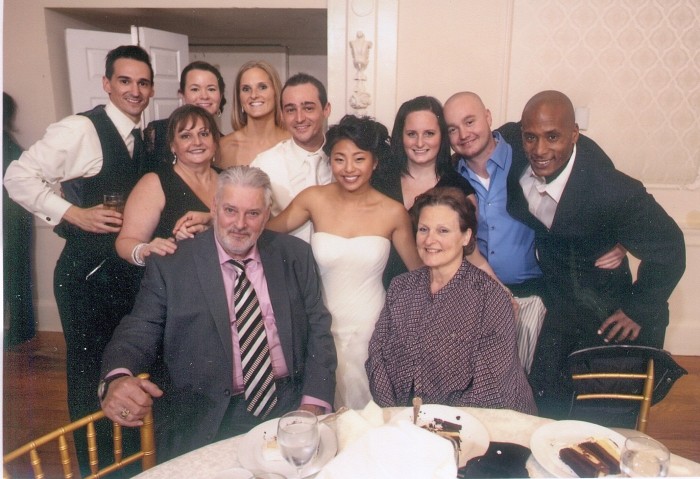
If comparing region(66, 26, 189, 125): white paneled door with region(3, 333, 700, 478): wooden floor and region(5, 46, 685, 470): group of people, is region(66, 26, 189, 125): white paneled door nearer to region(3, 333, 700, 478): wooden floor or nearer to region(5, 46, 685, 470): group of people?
region(5, 46, 685, 470): group of people

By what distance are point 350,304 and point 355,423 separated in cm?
115

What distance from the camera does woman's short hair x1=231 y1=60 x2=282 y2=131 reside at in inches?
101

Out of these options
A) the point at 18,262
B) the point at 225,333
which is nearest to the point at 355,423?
the point at 225,333

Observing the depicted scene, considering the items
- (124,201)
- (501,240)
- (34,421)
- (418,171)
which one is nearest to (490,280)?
(501,240)

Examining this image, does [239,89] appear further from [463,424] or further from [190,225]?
[463,424]

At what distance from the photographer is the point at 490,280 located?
6.31ft

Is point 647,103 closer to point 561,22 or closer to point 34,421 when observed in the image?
point 561,22

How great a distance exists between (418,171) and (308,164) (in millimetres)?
536

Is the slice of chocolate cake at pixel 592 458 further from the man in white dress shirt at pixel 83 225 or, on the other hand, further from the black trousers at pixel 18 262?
the black trousers at pixel 18 262

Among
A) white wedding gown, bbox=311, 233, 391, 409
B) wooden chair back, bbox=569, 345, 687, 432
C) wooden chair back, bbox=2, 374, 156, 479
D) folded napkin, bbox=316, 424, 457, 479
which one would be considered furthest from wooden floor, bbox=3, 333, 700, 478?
folded napkin, bbox=316, 424, 457, 479

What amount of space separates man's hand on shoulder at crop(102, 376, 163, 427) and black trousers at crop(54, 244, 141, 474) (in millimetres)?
797

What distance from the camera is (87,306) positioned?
2156 millimetres

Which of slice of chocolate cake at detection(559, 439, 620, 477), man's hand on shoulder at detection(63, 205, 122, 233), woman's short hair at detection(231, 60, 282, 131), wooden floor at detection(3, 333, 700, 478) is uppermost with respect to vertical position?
woman's short hair at detection(231, 60, 282, 131)

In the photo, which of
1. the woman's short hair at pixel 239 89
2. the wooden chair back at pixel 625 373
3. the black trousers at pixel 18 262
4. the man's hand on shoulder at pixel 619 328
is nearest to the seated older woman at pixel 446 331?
the wooden chair back at pixel 625 373
